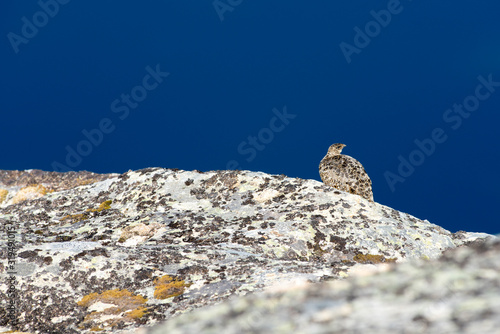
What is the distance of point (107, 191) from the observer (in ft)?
66.7

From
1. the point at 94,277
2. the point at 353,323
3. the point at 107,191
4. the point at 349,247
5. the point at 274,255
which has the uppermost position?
the point at 107,191

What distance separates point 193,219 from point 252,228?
217 centimetres

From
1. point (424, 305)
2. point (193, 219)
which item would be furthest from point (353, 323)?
point (193, 219)

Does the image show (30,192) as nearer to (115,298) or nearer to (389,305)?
(115,298)

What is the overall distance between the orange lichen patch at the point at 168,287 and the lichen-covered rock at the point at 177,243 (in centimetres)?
2

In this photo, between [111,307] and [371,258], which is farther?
[371,258]

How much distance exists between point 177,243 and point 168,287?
4.12 metres

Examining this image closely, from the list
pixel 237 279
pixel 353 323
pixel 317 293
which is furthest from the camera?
pixel 237 279

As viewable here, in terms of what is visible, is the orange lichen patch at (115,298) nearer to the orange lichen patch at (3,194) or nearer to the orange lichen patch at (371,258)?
the orange lichen patch at (371,258)

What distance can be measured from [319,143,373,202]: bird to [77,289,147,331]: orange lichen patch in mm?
10024

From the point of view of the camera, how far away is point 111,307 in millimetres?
9797

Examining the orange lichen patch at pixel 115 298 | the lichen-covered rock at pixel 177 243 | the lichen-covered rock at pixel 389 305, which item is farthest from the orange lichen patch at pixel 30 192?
the lichen-covered rock at pixel 389 305

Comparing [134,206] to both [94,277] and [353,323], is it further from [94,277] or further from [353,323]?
[353,323]

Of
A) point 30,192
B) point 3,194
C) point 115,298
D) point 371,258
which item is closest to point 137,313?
point 115,298
